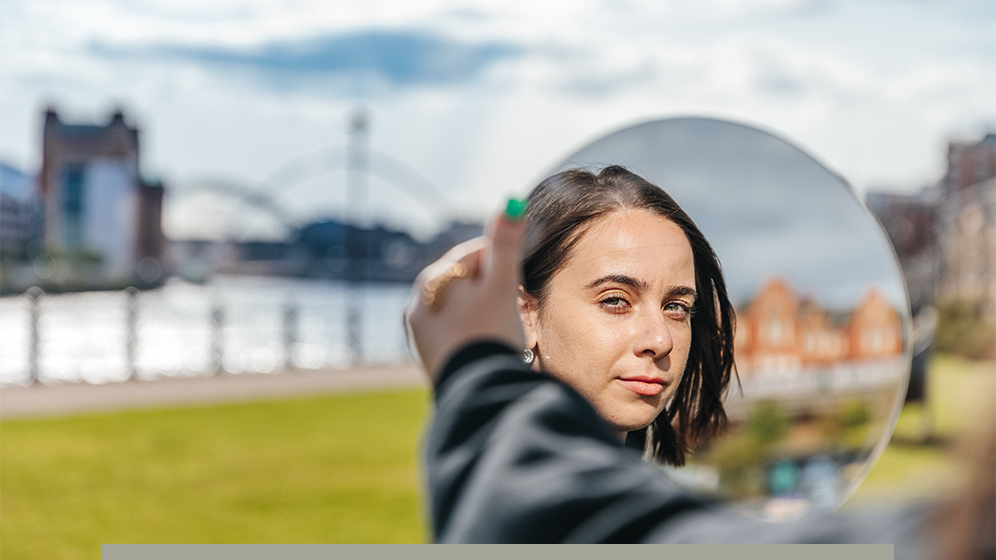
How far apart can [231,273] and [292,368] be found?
22.3m

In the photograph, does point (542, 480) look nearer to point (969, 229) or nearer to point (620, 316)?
point (620, 316)

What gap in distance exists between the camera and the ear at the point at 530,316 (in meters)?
0.86

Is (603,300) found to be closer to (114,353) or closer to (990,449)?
(990,449)

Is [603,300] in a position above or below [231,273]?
below


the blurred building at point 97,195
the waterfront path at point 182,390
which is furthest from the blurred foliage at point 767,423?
the blurred building at point 97,195

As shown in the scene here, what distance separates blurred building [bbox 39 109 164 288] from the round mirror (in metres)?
30.5

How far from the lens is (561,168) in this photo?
3.06 feet

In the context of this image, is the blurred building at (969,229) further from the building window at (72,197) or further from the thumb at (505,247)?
the building window at (72,197)

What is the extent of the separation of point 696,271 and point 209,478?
7.58m

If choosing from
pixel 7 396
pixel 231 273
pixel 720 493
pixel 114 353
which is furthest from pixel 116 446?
pixel 231 273

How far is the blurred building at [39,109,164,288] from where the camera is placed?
32.4 metres

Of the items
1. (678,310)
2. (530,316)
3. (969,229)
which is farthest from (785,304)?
→ (969,229)

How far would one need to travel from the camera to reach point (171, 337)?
13.8 meters

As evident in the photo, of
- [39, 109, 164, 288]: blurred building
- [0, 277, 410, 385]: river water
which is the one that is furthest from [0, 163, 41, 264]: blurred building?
[0, 277, 410, 385]: river water
